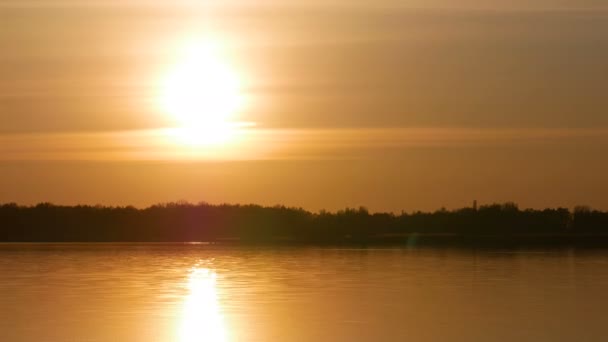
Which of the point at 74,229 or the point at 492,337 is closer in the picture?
the point at 492,337

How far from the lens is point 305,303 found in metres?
28.2

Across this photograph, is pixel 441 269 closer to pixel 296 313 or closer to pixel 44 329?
pixel 296 313

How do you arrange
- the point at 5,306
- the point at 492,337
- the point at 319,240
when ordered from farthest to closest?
the point at 319,240 → the point at 5,306 → the point at 492,337

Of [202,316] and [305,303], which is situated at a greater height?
[305,303]

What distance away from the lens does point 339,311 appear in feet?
87.0

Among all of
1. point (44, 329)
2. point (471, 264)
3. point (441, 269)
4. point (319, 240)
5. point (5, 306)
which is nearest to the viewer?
point (44, 329)

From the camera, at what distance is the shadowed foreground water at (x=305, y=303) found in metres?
22.7

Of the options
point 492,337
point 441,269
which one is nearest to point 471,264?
point 441,269

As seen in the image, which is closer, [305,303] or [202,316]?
[202,316]

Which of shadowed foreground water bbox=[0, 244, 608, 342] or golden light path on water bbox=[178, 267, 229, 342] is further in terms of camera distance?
shadowed foreground water bbox=[0, 244, 608, 342]

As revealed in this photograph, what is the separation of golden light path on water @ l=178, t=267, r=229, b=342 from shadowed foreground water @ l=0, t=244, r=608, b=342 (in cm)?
3

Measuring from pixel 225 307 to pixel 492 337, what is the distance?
776cm

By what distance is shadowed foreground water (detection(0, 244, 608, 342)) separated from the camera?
2266 cm

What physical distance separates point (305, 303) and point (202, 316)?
12.5 feet
